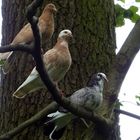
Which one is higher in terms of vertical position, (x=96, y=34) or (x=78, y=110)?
(x=96, y=34)

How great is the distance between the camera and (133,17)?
168 inches

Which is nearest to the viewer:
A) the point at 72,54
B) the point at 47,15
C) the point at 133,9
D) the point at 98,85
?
the point at 47,15

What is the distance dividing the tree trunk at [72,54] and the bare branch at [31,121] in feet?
1.94

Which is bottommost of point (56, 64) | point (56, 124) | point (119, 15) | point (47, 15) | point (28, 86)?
point (56, 124)

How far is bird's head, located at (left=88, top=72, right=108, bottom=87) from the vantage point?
3623 millimetres

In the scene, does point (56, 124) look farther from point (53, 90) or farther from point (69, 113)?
point (53, 90)

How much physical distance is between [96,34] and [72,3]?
0.30m

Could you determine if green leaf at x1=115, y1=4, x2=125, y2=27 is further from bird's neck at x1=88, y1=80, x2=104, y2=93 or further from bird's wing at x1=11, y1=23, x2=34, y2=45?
bird's wing at x1=11, y1=23, x2=34, y2=45

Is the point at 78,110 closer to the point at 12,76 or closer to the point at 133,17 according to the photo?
the point at 12,76

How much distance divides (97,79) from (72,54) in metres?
0.36

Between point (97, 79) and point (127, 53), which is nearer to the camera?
point (127, 53)

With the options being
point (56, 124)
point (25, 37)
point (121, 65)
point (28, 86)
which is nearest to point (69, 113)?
point (56, 124)

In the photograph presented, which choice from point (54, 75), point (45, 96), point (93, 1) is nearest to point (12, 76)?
point (45, 96)

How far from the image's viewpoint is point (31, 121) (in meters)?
3.00
